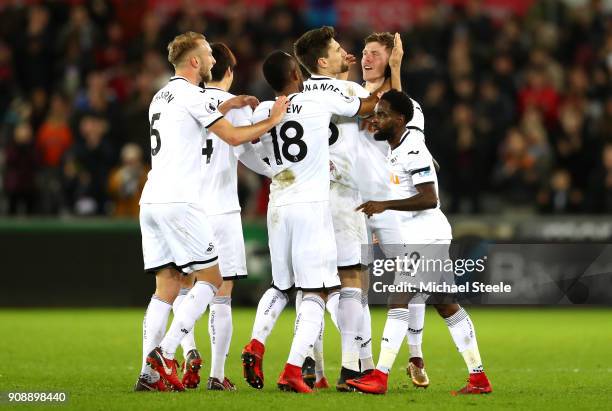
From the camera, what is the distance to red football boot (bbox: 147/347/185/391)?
9188 mm

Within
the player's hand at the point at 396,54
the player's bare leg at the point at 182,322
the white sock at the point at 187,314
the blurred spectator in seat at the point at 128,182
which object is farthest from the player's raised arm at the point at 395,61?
the blurred spectator in seat at the point at 128,182

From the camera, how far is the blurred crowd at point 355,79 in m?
19.2

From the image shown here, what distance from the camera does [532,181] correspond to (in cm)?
1925

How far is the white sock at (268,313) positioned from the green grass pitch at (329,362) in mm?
459

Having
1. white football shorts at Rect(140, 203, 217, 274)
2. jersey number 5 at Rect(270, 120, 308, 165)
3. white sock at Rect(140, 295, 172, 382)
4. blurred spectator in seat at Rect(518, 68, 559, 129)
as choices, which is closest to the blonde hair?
jersey number 5 at Rect(270, 120, 308, 165)

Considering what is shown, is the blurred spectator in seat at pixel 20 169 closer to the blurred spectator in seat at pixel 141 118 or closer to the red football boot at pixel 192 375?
the blurred spectator in seat at pixel 141 118

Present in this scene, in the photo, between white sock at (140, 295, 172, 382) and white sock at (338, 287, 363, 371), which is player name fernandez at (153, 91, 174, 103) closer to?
white sock at (140, 295, 172, 382)

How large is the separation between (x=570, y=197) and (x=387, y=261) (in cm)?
916

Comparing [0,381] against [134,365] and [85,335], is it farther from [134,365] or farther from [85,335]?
[85,335]

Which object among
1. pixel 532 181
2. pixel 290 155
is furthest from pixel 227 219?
pixel 532 181

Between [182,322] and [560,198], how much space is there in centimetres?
1072

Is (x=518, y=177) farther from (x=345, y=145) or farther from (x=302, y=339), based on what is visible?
(x=302, y=339)

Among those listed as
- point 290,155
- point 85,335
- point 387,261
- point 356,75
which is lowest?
point 85,335

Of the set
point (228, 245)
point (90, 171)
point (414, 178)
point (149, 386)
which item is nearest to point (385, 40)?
point (414, 178)
